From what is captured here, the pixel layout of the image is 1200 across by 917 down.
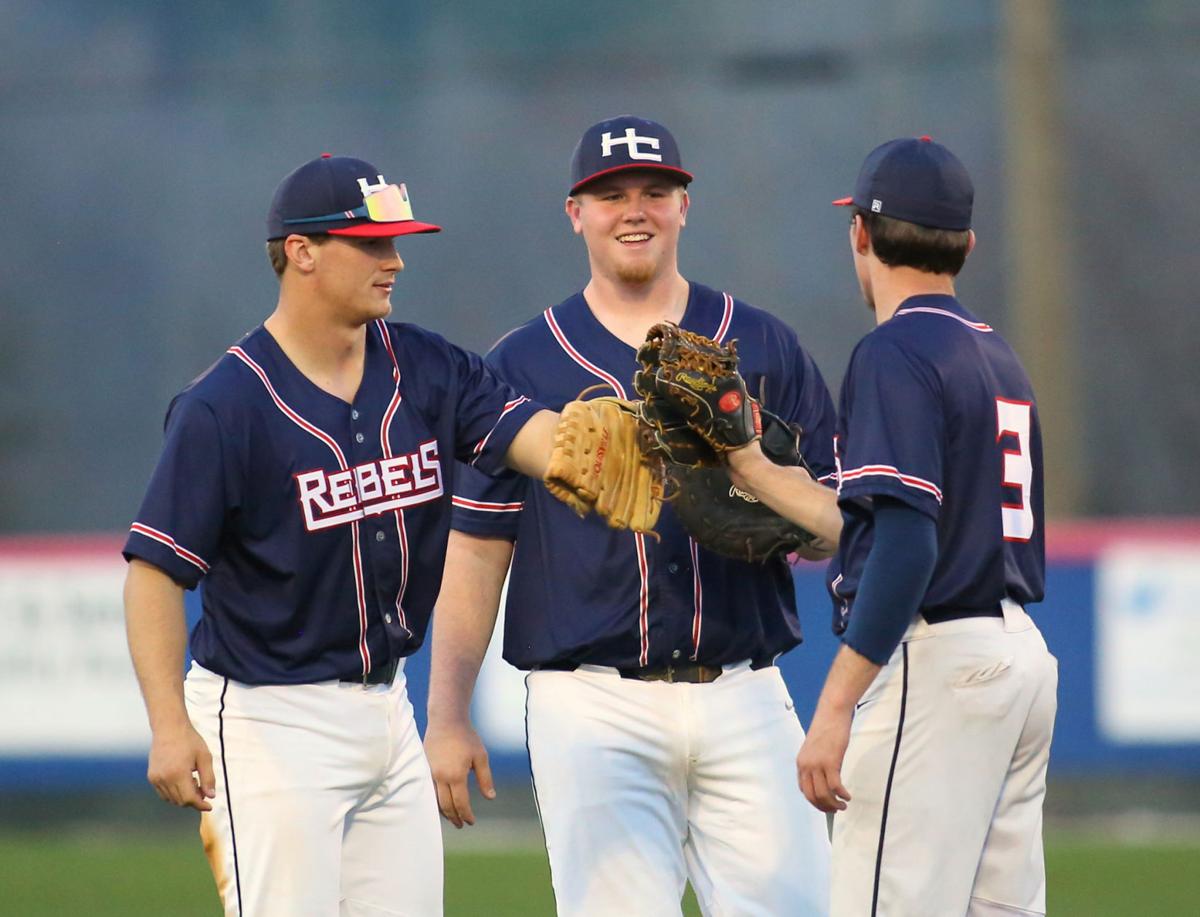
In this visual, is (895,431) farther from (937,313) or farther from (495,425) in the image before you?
(495,425)

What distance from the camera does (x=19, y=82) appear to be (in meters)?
16.5

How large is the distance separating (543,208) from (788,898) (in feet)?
40.6

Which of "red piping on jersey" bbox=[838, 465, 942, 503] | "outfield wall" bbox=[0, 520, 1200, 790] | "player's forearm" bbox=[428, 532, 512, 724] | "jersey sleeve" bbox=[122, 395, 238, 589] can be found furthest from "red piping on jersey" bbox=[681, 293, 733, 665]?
"outfield wall" bbox=[0, 520, 1200, 790]

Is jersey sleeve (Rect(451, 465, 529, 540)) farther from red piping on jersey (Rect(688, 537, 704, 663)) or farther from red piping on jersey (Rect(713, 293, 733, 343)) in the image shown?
red piping on jersey (Rect(713, 293, 733, 343))

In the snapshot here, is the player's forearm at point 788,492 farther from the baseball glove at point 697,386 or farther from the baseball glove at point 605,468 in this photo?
the baseball glove at point 605,468

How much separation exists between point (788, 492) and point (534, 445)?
1.97 feet

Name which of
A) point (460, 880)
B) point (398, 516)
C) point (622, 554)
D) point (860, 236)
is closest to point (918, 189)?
point (860, 236)

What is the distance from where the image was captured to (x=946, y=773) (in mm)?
3738

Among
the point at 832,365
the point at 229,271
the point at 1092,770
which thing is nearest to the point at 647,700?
the point at 1092,770

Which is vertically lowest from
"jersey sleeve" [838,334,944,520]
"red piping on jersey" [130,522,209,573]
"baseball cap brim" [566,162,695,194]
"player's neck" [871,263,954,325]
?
"red piping on jersey" [130,522,209,573]

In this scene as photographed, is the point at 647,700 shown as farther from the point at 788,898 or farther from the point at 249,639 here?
the point at 249,639

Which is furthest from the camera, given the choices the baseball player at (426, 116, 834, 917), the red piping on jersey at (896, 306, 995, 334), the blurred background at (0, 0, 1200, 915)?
the blurred background at (0, 0, 1200, 915)

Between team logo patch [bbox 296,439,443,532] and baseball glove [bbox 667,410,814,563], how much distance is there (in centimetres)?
55

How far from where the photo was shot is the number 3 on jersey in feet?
12.5
